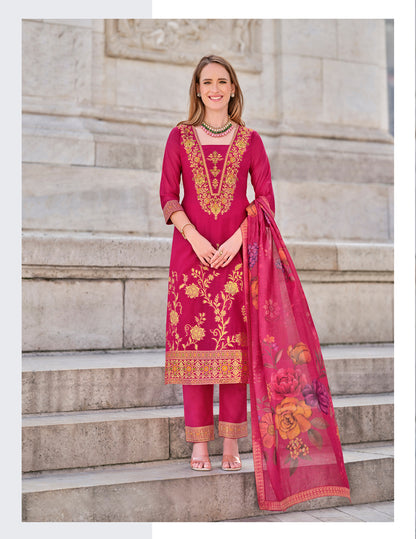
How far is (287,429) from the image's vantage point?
2.95 meters

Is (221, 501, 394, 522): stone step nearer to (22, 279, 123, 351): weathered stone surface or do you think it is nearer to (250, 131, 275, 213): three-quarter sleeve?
(250, 131, 275, 213): three-quarter sleeve

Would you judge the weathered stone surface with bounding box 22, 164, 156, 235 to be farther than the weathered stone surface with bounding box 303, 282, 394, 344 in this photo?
Yes

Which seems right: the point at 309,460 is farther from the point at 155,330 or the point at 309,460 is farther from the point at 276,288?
the point at 155,330

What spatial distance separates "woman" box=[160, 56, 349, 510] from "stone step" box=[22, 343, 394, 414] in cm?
60

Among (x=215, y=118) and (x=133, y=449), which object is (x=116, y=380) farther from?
(x=215, y=118)

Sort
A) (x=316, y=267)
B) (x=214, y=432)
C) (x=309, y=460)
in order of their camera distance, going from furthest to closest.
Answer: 1. (x=316, y=267)
2. (x=214, y=432)
3. (x=309, y=460)

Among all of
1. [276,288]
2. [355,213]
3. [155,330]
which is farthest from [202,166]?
[355,213]

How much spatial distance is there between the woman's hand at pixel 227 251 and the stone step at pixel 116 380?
3.03 feet

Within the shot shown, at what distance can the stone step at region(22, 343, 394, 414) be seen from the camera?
3.45 meters

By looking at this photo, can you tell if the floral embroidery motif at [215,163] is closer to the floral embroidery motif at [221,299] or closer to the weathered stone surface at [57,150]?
the floral embroidery motif at [221,299]

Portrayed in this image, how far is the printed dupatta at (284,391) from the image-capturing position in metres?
2.92

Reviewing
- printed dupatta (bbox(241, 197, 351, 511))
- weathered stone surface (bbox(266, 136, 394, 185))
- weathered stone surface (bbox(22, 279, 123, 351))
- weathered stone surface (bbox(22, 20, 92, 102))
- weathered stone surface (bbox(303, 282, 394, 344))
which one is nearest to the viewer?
printed dupatta (bbox(241, 197, 351, 511))

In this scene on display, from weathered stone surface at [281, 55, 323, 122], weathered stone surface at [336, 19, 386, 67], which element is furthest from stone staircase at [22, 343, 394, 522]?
weathered stone surface at [336, 19, 386, 67]

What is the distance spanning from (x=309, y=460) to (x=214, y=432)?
0.60 metres
